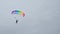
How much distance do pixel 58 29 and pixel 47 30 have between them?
137 mm

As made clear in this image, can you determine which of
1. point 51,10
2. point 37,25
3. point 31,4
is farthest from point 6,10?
point 51,10

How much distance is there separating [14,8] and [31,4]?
21 cm

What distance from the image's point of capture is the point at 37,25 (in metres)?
1.42

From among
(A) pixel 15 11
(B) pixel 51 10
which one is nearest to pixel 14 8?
(A) pixel 15 11

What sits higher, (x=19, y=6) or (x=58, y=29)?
(x=19, y=6)

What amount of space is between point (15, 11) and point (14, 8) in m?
0.04

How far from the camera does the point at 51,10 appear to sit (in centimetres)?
142

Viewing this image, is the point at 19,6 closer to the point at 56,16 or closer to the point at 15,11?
the point at 15,11

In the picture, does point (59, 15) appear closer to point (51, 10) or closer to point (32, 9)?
point (51, 10)

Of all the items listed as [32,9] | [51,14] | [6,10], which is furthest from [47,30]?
[6,10]

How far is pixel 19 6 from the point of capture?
4.58 feet

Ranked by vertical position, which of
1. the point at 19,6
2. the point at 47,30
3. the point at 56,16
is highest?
the point at 19,6

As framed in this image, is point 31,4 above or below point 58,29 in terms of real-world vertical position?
above

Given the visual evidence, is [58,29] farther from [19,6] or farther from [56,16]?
[19,6]
